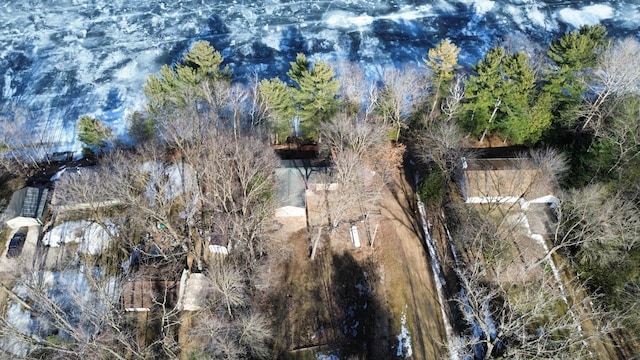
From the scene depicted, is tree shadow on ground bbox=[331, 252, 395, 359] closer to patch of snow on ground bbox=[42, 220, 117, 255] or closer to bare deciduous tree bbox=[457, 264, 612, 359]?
bare deciduous tree bbox=[457, 264, 612, 359]

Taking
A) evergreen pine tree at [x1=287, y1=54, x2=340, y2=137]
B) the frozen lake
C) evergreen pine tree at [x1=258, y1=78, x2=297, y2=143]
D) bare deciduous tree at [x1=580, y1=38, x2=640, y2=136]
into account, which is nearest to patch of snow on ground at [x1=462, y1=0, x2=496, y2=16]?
the frozen lake

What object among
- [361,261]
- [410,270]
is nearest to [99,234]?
[361,261]

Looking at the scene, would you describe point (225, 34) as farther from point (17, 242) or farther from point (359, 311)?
point (359, 311)

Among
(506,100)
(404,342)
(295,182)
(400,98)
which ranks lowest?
(404,342)

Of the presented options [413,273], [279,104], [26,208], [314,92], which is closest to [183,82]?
[279,104]

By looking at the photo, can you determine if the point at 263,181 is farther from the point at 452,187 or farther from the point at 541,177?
the point at 541,177

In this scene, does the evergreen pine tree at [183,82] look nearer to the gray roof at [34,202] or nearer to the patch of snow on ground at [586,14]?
the gray roof at [34,202]
